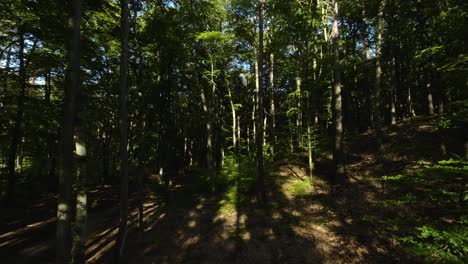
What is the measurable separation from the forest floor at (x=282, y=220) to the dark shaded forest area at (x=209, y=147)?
82mm

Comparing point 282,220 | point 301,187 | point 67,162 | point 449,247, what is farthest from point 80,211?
point 301,187

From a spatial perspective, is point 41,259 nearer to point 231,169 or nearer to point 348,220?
point 231,169

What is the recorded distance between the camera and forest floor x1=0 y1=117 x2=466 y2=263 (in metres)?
9.69

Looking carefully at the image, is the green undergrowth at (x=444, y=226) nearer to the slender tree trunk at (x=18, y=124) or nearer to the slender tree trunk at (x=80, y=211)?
the slender tree trunk at (x=80, y=211)

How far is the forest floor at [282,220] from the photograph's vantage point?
31.8 ft

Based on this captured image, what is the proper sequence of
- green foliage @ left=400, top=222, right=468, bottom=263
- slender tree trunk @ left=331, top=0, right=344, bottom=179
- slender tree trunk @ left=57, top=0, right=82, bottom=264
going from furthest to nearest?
slender tree trunk @ left=331, top=0, right=344, bottom=179 → slender tree trunk @ left=57, top=0, right=82, bottom=264 → green foliage @ left=400, top=222, right=468, bottom=263

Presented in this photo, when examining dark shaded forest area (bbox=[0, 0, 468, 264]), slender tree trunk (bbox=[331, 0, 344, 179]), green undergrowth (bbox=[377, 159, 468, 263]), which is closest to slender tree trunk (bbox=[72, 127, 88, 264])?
dark shaded forest area (bbox=[0, 0, 468, 264])

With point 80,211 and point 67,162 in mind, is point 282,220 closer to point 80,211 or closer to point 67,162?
point 80,211

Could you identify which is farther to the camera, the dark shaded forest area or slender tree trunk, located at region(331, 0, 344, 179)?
slender tree trunk, located at region(331, 0, 344, 179)

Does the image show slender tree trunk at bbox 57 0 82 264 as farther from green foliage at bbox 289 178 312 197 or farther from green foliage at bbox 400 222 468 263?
green foliage at bbox 289 178 312 197

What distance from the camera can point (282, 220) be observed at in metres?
12.1

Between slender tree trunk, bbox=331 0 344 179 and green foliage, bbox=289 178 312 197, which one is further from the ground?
slender tree trunk, bbox=331 0 344 179

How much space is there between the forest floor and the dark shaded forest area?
0.27ft

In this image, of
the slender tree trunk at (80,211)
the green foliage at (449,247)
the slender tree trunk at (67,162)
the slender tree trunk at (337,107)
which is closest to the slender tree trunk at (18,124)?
the slender tree trunk at (80,211)
